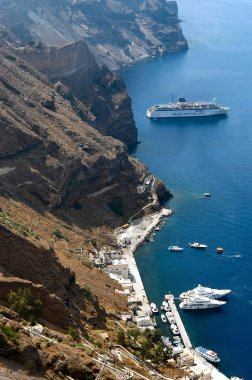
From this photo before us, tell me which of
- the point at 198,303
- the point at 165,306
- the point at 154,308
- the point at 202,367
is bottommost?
the point at 202,367

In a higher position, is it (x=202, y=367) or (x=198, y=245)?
(x=198, y=245)

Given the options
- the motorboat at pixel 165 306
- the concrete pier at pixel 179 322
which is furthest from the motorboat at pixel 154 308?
the concrete pier at pixel 179 322

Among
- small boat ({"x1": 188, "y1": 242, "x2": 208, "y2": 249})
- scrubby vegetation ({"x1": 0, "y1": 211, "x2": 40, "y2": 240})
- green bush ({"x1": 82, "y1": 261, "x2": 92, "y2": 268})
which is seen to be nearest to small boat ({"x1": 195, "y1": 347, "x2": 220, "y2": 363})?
green bush ({"x1": 82, "y1": 261, "x2": 92, "y2": 268})

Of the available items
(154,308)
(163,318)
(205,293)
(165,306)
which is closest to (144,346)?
(163,318)

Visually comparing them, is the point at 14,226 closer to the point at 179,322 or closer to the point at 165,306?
the point at 165,306

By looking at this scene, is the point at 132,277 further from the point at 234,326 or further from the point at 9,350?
the point at 9,350

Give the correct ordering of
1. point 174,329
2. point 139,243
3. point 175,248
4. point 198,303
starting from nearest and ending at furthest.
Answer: point 174,329 < point 198,303 < point 175,248 < point 139,243

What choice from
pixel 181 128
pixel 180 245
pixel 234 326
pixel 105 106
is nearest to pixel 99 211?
pixel 180 245
